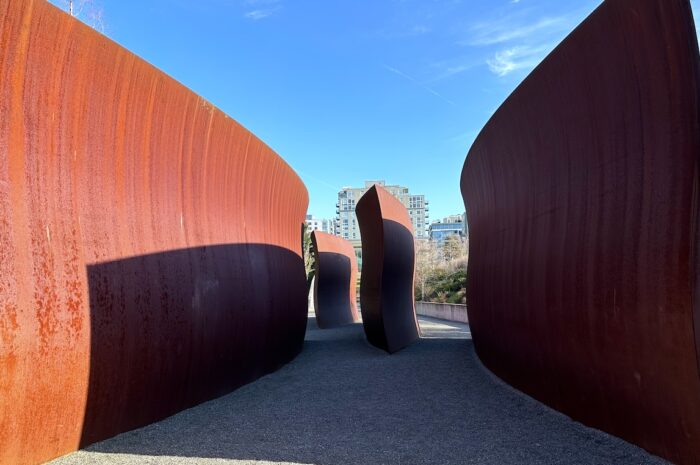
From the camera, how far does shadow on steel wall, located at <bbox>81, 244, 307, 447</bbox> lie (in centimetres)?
442

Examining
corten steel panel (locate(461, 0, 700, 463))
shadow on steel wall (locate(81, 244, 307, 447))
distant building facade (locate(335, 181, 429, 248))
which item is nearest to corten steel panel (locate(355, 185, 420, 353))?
shadow on steel wall (locate(81, 244, 307, 447))

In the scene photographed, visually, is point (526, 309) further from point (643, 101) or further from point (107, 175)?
point (107, 175)

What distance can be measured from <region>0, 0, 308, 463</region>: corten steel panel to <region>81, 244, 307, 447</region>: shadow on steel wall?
0.02 meters

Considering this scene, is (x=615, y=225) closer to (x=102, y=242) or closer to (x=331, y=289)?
(x=102, y=242)

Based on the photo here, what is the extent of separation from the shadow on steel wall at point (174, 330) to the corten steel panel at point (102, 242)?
2cm

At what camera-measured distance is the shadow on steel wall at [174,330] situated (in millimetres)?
4418

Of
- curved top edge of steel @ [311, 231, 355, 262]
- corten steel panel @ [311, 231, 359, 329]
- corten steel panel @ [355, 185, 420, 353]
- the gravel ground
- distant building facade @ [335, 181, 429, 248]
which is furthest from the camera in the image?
distant building facade @ [335, 181, 429, 248]

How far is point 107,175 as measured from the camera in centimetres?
462

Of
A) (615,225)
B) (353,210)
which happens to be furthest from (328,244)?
(353,210)

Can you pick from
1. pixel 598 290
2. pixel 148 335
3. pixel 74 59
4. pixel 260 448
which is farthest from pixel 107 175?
pixel 598 290

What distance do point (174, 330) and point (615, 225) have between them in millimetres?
4659

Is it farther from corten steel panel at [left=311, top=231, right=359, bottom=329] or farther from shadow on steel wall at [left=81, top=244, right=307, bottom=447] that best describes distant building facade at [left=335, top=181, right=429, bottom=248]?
shadow on steel wall at [left=81, top=244, right=307, bottom=447]

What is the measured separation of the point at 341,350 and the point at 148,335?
24.1 feet

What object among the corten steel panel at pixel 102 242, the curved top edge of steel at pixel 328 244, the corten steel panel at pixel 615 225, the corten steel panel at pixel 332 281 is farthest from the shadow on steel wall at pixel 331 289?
the corten steel panel at pixel 615 225
